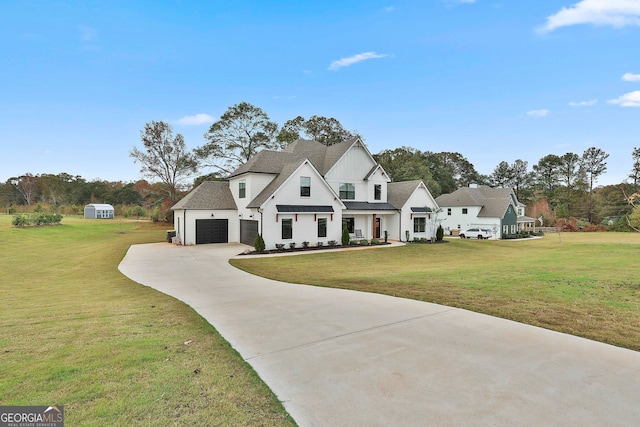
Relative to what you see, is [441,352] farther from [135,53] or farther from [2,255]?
[2,255]

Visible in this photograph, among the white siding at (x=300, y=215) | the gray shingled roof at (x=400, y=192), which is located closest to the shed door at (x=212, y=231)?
the white siding at (x=300, y=215)

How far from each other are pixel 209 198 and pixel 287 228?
26.4 ft

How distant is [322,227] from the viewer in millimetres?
24328

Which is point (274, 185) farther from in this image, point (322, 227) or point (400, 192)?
point (400, 192)

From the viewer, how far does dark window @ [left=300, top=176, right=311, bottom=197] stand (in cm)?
2359

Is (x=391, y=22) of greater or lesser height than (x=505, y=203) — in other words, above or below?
above

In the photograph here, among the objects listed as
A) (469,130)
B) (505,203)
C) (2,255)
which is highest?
(469,130)

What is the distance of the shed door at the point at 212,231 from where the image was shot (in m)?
24.9

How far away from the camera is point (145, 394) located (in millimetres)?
3504

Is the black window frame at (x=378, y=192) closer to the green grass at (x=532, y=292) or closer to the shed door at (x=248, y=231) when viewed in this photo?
the shed door at (x=248, y=231)

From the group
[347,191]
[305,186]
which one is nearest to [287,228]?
[305,186]

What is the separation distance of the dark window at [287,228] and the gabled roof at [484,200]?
98.6ft

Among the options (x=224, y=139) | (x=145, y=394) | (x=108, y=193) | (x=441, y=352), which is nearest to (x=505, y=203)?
(x=224, y=139)

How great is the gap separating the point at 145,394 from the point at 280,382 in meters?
1.55
